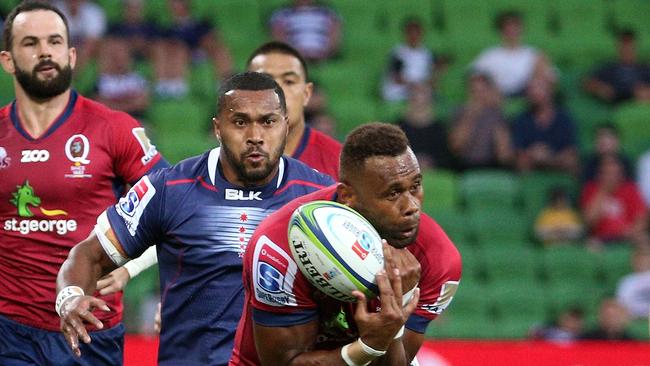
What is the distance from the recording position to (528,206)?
11.6 m

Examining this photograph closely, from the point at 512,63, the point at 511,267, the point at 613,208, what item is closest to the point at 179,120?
the point at 512,63

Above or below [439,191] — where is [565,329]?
below

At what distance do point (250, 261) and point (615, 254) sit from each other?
7.15 meters

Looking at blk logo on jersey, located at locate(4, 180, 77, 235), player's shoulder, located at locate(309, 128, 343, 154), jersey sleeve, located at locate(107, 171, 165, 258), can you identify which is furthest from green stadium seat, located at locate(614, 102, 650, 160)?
jersey sleeve, located at locate(107, 171, 165, 258)

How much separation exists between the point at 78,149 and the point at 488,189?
6.24m

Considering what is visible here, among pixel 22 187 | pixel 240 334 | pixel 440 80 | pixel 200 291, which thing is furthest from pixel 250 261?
pixel 440 80

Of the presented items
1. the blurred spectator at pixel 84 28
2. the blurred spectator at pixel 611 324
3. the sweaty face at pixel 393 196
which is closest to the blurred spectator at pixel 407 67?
the blurred spectator at pixel 84 28

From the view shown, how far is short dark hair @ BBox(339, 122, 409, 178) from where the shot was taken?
13.4 feet

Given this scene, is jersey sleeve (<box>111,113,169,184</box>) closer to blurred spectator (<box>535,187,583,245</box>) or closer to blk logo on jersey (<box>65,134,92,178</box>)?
blk logo on jersey (<box>65,134,92,178</box>)

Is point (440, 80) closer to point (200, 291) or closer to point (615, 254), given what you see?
point (615, 254)

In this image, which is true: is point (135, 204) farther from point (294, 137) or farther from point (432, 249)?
point (294, 137)

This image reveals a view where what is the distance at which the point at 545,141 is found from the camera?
1162cm

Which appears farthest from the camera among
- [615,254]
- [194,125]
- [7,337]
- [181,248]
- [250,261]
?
[194,125]

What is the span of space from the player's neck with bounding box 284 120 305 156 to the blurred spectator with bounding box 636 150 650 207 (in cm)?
553
